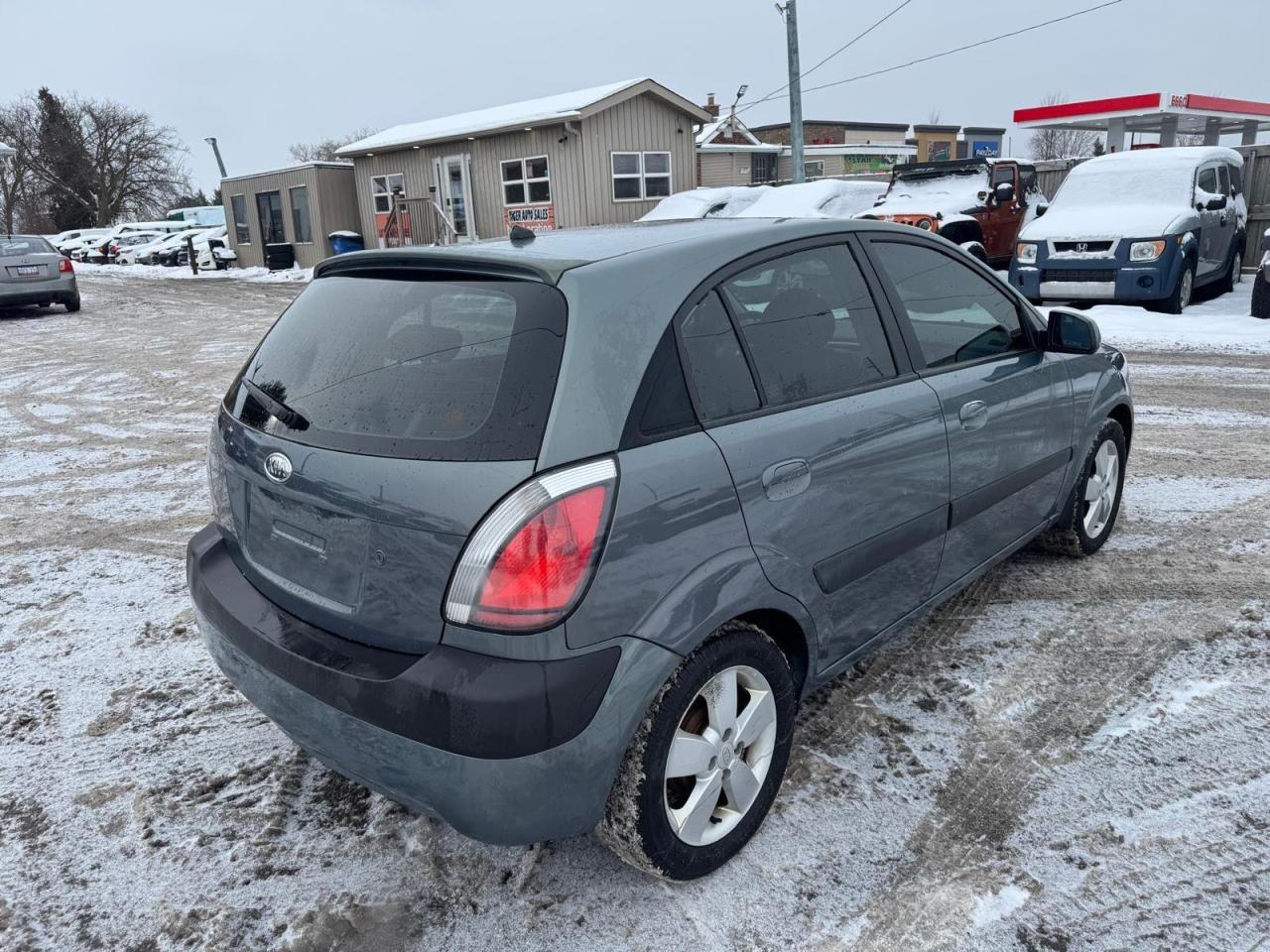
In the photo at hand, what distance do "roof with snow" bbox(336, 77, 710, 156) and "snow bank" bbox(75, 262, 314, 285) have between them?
4001 millimetres

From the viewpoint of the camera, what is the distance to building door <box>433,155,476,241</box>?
2370cm

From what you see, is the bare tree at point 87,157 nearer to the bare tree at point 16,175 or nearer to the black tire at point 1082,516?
the bare tree at point 16,175

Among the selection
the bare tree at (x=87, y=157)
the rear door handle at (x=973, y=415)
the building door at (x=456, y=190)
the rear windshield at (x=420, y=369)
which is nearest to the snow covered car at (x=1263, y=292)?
the rear door handle at (x=973, y=415)

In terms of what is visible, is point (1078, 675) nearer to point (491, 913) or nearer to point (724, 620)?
point (724, 620)

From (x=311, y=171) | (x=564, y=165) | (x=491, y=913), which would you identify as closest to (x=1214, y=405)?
(x=491, y=913)

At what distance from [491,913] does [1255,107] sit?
2885 centimetres

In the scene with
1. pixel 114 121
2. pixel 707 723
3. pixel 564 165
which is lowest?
pixel 707 723

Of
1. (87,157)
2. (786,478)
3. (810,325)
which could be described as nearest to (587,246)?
(810,325)

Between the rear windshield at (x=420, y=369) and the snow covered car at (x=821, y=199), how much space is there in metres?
16.7

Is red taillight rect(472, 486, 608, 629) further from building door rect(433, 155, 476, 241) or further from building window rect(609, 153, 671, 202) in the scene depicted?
building door rect(433, 155, 476, 241)

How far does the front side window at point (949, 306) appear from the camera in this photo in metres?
3.06

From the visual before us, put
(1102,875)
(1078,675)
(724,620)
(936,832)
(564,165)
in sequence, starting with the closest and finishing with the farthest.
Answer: (724,620)
(1102,875)
(936,832)
(1078,675)
(564,165)

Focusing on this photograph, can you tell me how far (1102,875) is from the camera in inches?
92.5

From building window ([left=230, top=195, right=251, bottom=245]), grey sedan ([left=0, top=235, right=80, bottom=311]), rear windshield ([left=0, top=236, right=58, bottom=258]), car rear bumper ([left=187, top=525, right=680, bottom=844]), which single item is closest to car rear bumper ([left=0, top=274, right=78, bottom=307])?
grey sedan ([left=0, top=235, right=80, bottom=311])
